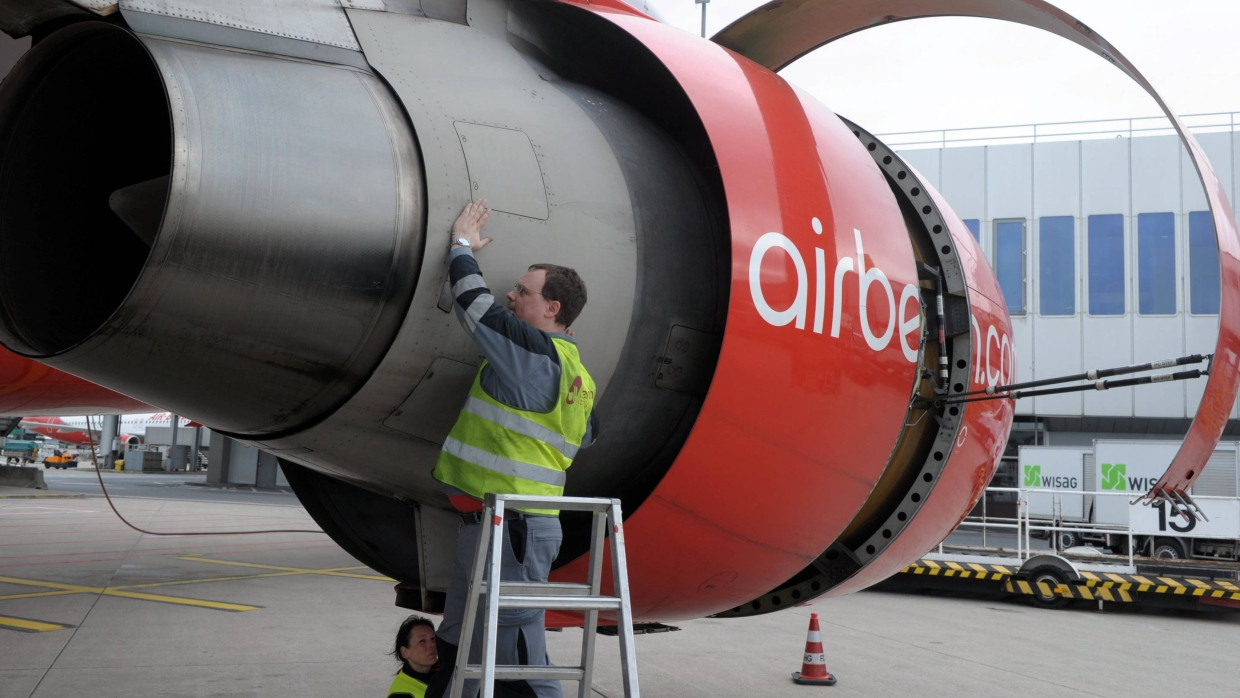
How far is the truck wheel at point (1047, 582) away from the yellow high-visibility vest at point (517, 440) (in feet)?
33.1

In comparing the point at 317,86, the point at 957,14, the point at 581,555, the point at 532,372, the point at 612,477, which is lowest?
the point at 581,555

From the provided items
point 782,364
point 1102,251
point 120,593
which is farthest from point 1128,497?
point 782,364

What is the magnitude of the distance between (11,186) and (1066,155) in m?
22.5

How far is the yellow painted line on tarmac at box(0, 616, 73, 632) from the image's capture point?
23.0 feet

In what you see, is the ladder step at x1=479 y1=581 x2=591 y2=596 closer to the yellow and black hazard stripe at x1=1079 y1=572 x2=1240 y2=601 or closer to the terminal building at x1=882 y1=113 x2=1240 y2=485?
the yellow and black hazard stripe at x1=1079 y1=572 x2=1240 y2=601

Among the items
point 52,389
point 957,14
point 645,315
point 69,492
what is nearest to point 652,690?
point 645,315

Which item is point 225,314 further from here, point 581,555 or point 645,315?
point 581,555

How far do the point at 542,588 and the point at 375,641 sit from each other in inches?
187

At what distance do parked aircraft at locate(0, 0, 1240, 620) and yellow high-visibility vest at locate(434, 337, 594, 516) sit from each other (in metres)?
0.10

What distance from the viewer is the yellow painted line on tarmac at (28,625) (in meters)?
7.00

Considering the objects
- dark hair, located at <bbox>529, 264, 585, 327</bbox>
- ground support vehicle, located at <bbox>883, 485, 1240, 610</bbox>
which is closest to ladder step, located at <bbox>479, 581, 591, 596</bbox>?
dark hair, located at <bbox>529, 264, 585, 327</bbox>

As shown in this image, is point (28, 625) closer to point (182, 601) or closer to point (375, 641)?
point (182, 601)

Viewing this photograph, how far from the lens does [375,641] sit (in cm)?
718

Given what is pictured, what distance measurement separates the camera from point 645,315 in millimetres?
2930
